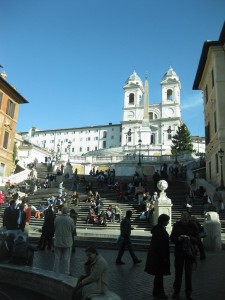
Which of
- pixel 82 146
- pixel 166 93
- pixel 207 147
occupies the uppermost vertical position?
pixel 166 93

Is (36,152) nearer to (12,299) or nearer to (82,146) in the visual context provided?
(82,146)

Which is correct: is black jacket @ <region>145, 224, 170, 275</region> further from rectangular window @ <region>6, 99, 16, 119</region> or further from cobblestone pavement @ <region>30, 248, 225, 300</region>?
rectangular window @ <region>6, 99, 16, 119</region>

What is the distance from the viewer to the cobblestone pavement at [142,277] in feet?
20.7

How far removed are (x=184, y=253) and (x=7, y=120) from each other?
34.3m

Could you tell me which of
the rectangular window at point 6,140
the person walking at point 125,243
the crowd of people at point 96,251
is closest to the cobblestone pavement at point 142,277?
the person walking at point 125,243

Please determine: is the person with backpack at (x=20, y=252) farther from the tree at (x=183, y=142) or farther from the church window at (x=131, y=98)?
the church window at (x=131, y=98)

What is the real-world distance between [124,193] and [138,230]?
699cm

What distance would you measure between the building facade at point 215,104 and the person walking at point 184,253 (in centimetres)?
1638

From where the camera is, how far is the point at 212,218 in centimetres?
1342

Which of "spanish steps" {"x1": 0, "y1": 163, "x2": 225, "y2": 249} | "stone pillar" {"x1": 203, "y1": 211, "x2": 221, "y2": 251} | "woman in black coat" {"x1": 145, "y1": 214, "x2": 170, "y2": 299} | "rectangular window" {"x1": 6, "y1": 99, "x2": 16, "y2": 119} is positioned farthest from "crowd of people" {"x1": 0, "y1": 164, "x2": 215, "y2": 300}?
"rectangular window" {"x1": 6, "y1": 99, "x2": 16, "y2": 119}

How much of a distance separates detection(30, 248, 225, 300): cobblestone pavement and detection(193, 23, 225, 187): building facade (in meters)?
13.8

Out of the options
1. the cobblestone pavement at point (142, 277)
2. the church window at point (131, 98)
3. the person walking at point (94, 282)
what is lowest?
the cobblestone pavement at point (142, 277)

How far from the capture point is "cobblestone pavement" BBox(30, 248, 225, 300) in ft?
20.7

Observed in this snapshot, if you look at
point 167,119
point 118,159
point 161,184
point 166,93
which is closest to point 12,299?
point 161,184
